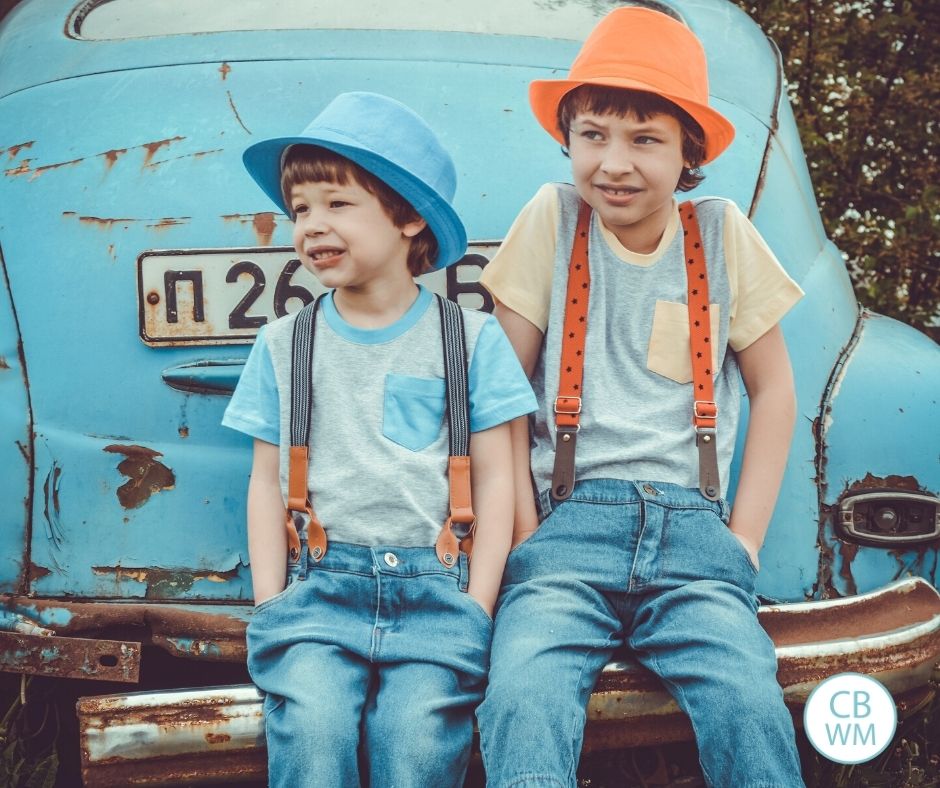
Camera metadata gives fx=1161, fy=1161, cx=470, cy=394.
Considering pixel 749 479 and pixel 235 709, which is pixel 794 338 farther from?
pixel 235 709

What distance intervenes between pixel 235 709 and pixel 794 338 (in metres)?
1.31

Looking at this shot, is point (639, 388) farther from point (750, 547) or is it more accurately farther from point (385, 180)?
point (385, 180)

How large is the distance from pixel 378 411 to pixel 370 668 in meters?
0.43

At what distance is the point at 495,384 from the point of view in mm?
2031

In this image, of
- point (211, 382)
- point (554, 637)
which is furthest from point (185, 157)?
point (554, 637)

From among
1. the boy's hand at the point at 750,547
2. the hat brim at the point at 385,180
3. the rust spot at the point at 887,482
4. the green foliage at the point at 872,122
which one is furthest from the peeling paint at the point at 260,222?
the green foliage at the point at 872,122

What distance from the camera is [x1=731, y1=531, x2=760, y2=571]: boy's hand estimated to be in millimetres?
2074

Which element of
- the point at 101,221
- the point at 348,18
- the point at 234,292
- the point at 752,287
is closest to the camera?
the point at 752,287

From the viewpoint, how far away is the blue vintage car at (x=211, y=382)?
1962 mm

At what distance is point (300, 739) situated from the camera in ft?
5.62

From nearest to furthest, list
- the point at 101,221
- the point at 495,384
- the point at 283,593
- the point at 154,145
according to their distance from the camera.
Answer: the point at 283,593, the point at 495,384, the point at 101,221, the point at 154,145

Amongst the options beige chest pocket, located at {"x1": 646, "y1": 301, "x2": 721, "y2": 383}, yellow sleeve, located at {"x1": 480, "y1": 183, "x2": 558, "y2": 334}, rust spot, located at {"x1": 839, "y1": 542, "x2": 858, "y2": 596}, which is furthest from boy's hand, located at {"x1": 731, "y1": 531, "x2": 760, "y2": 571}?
yellow sleeve, located at {"x1": 480, "y1": 183, "x2": 558, "y2": 334}

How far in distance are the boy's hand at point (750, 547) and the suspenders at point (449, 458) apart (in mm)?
494

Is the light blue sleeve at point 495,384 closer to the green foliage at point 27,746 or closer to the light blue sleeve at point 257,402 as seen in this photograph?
A: the light blue sleeve at point 257,402
